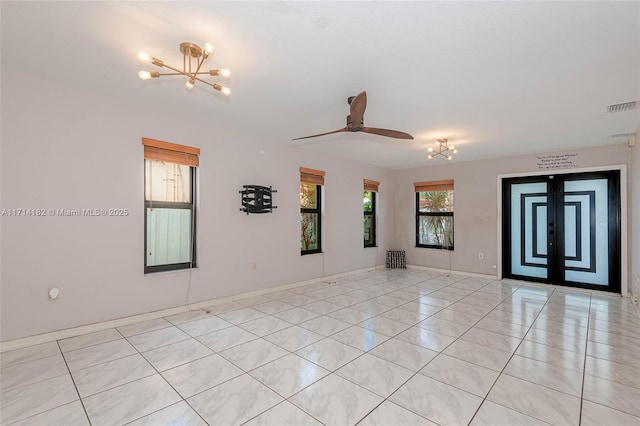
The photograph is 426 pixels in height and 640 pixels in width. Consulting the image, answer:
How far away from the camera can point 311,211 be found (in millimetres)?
5805

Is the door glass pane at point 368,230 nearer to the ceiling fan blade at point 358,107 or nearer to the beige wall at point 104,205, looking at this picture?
the beige wall at point 104,205

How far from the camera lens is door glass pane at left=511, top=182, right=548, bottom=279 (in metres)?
5.73

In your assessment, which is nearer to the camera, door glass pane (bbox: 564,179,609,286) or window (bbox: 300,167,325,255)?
door glass pane (bbox: 564,179,609,286)

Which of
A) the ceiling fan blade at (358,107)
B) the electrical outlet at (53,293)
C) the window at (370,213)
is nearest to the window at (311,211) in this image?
the window at (370,213)

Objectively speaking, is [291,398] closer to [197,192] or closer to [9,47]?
[197,192]

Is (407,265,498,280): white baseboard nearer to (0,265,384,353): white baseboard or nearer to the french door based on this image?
the french door

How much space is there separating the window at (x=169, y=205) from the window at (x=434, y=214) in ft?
17.3

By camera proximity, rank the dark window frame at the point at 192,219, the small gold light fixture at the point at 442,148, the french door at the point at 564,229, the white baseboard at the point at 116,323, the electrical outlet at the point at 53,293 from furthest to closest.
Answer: the french door at the point at 564,229
the small gold light fixture at the point at 442,148
the dark window frame at the point at 192,219
the electrical outlet at the point at 53,293
the white baseboard at the point at 116,323

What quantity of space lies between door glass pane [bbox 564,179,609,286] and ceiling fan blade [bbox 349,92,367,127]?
492 cm

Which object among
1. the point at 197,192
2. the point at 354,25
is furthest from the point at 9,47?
the point at 354,25

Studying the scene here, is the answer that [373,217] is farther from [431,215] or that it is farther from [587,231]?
[587,231]

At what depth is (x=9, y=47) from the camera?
2398mm

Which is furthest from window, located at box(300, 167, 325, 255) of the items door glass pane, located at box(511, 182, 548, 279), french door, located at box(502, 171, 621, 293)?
door glass pane, located at box(511, 182, 548, 279)

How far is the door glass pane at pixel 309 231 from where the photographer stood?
224 inches
